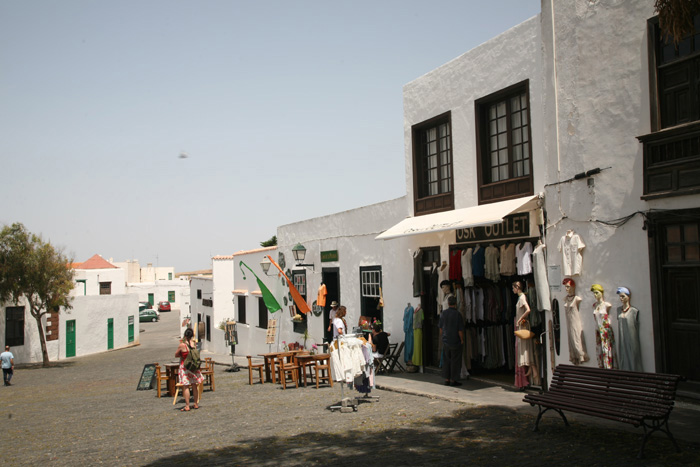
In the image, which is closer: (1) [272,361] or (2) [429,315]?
(2) [429,315]

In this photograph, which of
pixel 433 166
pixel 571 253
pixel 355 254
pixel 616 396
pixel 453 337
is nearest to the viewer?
pixel 616 396

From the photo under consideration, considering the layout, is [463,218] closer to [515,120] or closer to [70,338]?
[515,120]

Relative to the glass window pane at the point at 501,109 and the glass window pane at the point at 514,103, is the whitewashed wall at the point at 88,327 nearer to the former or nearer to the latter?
the glass window pane at the point at 501,109

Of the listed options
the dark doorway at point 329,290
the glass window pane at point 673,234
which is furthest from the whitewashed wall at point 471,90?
the dark doorway at point 329,290

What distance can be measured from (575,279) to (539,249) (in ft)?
2.95

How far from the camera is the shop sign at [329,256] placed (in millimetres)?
17234

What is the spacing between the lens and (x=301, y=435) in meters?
7.98

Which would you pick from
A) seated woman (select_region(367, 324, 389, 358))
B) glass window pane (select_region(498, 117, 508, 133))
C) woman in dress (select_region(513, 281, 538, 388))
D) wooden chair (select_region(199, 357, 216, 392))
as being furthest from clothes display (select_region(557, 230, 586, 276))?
wooden chair (select_region(199, 357, 216, 392))

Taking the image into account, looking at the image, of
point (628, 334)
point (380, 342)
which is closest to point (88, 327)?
point (380, 342)

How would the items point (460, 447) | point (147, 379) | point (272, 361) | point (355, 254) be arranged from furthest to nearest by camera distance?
1. point (355, 254)
2. point (147, 379)
3. point (272, 361)
4. point (460, 447)

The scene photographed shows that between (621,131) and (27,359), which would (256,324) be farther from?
(621,131)

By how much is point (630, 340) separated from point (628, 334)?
8cm

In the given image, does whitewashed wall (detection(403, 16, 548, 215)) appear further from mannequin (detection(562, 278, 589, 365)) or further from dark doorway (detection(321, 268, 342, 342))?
dark doorway (detection(321, 268, 342, 342))

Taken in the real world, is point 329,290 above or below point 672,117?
below
